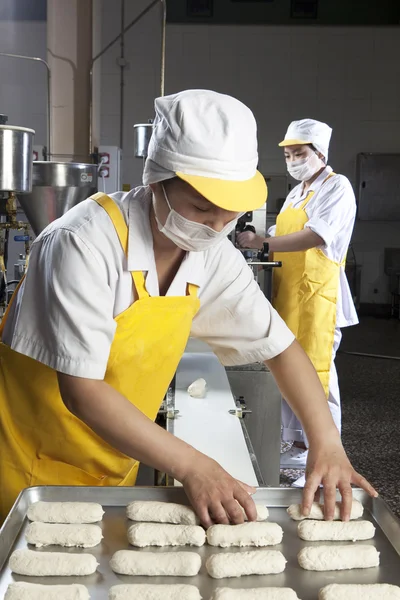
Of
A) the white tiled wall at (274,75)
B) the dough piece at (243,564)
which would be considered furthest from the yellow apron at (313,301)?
the white tiled wall at (274,75)

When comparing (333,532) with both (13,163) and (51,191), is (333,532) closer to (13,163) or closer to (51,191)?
(13,163)

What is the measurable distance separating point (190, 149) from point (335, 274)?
240 cm

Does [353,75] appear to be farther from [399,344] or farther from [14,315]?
[14,315]

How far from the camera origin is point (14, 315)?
1.51 metres

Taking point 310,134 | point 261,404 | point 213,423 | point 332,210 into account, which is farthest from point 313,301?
point 213,423

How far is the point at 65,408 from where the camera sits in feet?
4.66

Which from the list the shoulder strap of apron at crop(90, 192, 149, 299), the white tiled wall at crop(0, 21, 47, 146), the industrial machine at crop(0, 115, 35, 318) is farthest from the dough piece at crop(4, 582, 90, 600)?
the white tiled wall at crop(0, 21, 47, 146)

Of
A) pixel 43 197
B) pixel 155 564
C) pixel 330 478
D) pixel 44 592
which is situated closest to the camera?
pixel 44 592

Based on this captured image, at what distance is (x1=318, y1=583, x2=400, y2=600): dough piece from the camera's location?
38.6 inches

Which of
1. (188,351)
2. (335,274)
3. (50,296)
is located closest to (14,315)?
(50,296)

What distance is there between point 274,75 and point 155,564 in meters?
7.97

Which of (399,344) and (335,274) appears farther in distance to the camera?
(399,344)

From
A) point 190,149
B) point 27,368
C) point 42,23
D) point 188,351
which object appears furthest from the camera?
point 42,23

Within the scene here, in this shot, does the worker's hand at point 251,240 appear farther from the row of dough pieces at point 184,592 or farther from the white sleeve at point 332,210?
the row of dough pieces at point 184,592
